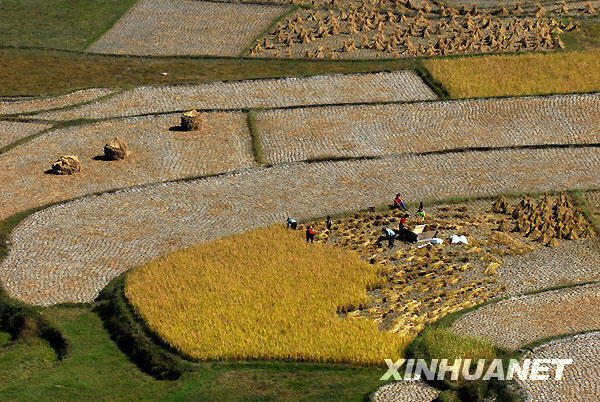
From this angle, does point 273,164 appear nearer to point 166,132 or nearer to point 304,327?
point 166,132

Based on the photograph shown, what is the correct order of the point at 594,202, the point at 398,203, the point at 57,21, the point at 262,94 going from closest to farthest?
the point at 398,203
the point at 594,202
the point at 262,94
the point at 57,21

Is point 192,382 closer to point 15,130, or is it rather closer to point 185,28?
point 15,130

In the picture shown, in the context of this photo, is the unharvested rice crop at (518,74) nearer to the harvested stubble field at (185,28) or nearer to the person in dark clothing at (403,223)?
the harvested stubble field at (185,28)

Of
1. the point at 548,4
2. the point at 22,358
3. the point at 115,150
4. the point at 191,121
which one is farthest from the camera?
the point at 548,4

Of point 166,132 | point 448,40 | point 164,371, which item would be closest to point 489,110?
point 448,40

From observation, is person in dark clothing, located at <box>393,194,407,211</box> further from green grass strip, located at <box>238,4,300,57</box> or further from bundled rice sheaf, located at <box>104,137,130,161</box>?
green grass strip, located at <box>238,4,300,57</box>

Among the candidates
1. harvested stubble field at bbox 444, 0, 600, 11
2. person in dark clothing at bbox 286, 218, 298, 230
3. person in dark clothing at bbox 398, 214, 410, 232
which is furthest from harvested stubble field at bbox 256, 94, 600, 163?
harvested stubble field at bbox 444, 0, 600, 11

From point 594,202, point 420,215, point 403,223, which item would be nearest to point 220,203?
point 403,223
